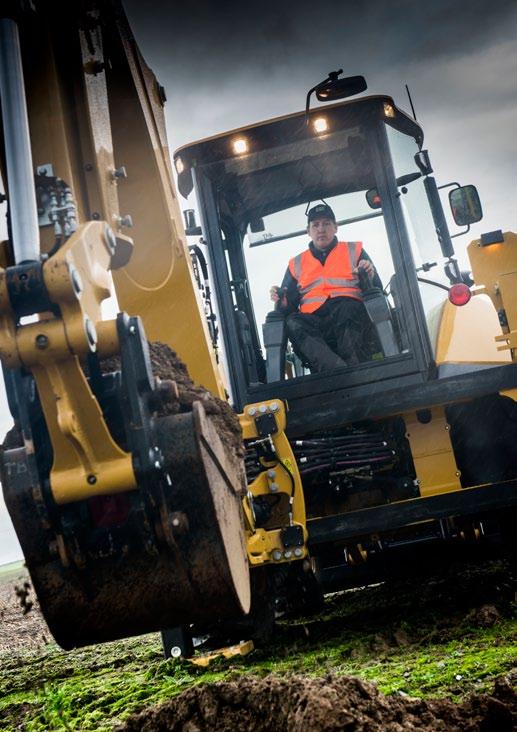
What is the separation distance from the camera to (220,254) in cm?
521

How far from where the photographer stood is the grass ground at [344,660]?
346 centimetres

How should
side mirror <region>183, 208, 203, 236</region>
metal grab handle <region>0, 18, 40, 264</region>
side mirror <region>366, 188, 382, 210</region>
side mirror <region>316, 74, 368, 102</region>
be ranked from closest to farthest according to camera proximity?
metal grab handle <region>0, 18, 40, 264</region>
side mirror <region>316, 74, 368, 102</region>
side mirror <region>183, 208, 203, 236</region>
side mirror <region>366, 188, 382, 210</region>

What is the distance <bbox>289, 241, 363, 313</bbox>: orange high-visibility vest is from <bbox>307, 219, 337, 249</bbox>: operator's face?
72 millimetres

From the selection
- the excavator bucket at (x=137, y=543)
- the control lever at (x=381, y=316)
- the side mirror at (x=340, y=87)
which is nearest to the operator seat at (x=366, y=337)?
the control lever at (x=381, y=316)

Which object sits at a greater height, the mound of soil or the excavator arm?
the excavator arm

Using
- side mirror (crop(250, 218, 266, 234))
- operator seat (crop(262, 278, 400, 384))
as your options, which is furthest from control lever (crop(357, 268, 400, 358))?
side mirror (crop(250, 218, 266, 234))

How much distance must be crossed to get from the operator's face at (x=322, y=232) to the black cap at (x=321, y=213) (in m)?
0.03

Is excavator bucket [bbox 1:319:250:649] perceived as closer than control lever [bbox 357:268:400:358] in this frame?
Yes

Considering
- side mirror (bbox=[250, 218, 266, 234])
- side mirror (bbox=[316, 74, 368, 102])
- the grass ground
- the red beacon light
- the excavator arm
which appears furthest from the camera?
side mirror (bbox=[250, 218, 266, 234])

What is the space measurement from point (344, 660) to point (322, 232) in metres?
2.54

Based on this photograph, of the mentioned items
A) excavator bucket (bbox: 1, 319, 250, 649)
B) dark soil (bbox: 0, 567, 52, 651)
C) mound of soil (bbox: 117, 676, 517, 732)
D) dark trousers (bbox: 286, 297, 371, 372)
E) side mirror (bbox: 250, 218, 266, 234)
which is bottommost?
dark soil (bbox: 0, 567, 52, 651)

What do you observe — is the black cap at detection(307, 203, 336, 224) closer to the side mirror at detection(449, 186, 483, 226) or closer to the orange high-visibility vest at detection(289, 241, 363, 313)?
the orange high-visibility vest at detection(289, 241, 363, 313)

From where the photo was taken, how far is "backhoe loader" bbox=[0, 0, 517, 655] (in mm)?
2381

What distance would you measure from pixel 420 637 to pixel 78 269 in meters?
2.86
